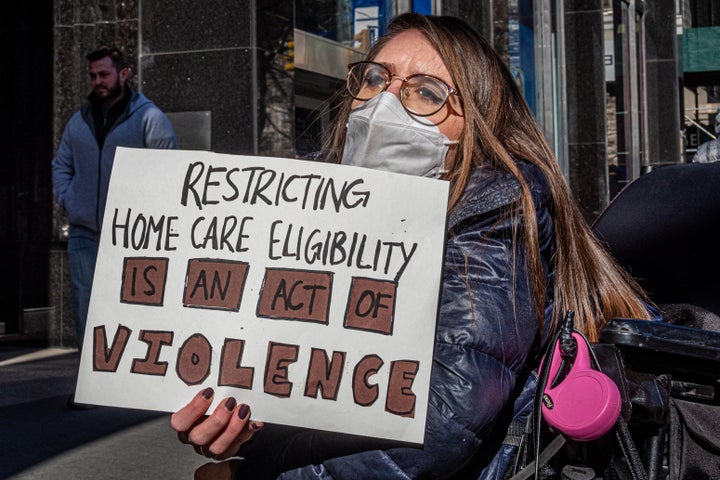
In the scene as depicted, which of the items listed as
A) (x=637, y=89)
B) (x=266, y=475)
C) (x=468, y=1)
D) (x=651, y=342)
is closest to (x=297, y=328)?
(x=266, y=475)

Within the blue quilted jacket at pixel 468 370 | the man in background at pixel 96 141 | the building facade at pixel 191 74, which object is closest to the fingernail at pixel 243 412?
the blue quilted jacket at pixel 468 370

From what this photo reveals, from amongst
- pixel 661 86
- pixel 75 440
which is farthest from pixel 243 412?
pixel 661 86

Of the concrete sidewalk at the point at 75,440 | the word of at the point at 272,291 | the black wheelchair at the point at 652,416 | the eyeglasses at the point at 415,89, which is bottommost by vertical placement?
the concrete sidewalk at the point at 75,440

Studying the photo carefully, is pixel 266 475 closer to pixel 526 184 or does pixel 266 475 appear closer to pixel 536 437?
pixel 536 437

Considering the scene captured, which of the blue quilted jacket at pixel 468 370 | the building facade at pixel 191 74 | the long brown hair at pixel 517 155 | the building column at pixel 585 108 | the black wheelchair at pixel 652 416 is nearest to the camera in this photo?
the blue quilted jacket at pixel 468 370

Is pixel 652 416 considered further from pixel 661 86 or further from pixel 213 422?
pixel 661 86

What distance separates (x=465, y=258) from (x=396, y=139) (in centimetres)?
37

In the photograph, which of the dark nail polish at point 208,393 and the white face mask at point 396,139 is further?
the white face mask at point 396,139

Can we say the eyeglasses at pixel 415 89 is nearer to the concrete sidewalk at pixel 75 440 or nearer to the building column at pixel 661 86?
the concrete sidewalk at pixel 75 440

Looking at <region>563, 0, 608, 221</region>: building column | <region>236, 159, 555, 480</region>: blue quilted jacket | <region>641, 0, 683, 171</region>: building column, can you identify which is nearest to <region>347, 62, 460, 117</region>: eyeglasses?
<region>236, 159, 555, 480</region>: blue quilted jacket

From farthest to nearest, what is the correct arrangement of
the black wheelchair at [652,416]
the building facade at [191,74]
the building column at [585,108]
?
1. the building column at [585,108]
2. the building facade at [191,74]
3. the black wheelchair at [652,416]

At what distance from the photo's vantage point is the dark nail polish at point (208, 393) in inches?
66.6

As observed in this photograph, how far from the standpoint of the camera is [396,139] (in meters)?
1.98

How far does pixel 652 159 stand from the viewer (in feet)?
58.6
